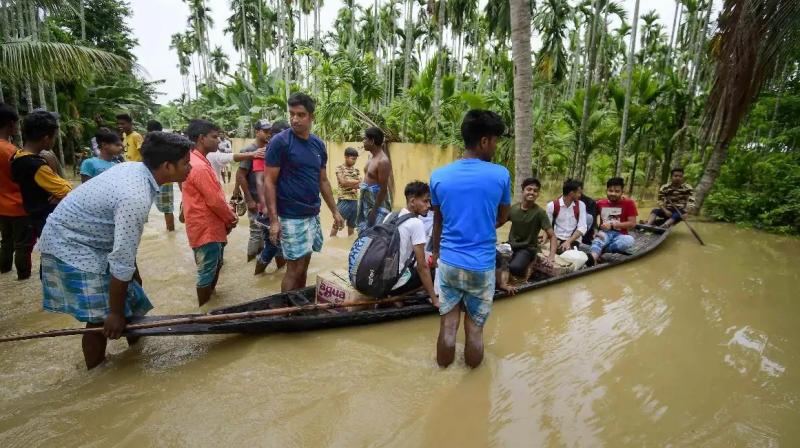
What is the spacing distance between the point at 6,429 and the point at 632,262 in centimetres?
711

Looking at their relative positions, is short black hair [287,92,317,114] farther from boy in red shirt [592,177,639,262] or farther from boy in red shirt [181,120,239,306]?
boy in red shirt [592,177,639,262]

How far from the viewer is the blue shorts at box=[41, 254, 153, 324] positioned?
245 cm

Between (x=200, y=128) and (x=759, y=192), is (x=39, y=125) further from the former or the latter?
(x=759, y=192)

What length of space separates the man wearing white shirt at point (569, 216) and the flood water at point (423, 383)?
1.17 metres

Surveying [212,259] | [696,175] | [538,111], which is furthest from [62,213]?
[696,175]

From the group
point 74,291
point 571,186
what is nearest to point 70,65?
point 74,291

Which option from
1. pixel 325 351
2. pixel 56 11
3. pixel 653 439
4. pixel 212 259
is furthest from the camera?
pixel 56 11

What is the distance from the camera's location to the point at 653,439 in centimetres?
244

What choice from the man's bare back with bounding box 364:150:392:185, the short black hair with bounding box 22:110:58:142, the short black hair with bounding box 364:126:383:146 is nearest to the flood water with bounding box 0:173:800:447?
the short black hair with bounding box 22:110:58:142

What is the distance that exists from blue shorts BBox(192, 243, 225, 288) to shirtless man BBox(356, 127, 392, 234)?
65.1 inches

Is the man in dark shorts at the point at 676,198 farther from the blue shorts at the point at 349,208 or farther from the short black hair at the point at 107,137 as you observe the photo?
the short black hair at the point at 107,137

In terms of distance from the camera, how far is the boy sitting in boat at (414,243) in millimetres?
3402

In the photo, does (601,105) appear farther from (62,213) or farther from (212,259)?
(62,213)

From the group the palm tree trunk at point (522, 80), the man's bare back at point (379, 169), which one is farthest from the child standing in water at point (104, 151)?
the palm tree trunk at point (522, 80)
